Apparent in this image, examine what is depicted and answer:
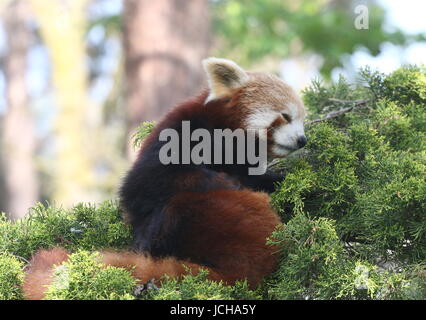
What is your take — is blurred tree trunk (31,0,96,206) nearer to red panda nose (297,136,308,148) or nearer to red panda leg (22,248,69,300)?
red panda nose (297,136,308,148)

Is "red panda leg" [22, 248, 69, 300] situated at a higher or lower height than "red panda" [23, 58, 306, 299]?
lower

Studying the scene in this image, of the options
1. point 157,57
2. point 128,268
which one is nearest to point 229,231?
point 128,268

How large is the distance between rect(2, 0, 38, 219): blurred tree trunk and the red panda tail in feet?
45.7

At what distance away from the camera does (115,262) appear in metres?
2.51

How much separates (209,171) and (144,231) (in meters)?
0.49

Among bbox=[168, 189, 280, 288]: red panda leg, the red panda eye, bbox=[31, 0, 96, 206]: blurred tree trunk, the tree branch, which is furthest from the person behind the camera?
bbox=[31, 0, 96, 206]: blurred tree trunk

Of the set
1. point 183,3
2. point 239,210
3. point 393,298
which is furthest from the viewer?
point 183,3

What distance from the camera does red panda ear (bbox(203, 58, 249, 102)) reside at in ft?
11.1

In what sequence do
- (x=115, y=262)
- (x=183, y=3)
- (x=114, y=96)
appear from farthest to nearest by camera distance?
1. (x=114, y=96)
2. (x=183, y=3)
3. (x=115, y=262)

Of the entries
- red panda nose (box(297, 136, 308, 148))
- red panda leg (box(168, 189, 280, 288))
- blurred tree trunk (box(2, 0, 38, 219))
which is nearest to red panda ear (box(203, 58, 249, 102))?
red panda nose (box(297, 136, 308, 148))

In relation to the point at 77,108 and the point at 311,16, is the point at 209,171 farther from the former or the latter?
the point at 77,108

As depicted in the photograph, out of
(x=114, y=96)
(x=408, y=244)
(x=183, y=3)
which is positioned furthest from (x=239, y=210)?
(x=114, y=96)
